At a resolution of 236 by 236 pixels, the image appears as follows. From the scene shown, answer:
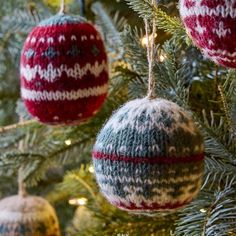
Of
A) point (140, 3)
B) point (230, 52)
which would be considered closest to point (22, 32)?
point (140, 3)

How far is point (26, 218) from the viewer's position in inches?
33.6

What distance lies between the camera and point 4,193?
1.31 meters

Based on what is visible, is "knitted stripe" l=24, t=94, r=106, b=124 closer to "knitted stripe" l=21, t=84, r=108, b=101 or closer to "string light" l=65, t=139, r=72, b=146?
→ "knitted stripe" l=21, t=84, r=108, b=101

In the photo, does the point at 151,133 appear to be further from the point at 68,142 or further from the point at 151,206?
the point at 68,142

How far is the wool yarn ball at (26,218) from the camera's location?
0.84 meters

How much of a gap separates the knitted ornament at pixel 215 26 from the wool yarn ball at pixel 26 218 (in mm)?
508

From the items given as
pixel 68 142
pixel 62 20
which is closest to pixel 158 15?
pixel 62 20

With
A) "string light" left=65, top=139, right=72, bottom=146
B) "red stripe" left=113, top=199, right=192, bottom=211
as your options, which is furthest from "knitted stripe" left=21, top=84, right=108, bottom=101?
"string light" left=65, top=139, right=72, bottom=146

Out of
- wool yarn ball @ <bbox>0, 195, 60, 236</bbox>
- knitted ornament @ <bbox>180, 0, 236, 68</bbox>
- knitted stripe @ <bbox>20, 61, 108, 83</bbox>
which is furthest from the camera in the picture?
wool yarn ball @ <bbox>0, 195, 60, 236</bbox>

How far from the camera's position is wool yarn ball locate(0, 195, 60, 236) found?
Answer: 842 millimetres

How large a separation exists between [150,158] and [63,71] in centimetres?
13

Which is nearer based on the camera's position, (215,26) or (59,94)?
(215,26)

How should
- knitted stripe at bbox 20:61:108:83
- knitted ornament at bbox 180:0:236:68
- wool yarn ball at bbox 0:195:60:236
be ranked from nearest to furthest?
knitted ornament at bbox 180:0:236:68, knitted stripe at bbox 20:61:108:83, wool yarn ball at bbox 0:195:60:236

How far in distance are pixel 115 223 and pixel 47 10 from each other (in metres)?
0.39
